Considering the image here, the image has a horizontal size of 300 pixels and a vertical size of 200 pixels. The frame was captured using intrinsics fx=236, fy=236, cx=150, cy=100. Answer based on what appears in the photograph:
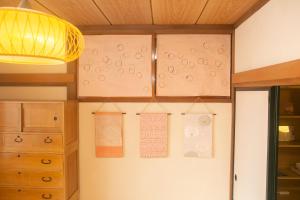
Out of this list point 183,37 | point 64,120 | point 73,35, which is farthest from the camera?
point 183,37

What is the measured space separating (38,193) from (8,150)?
1.65ft

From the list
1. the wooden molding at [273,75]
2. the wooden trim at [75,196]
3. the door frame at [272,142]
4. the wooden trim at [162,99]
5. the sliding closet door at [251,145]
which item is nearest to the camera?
the wooden molding at [273,75]

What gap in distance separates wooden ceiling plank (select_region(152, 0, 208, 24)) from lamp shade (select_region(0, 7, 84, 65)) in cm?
99

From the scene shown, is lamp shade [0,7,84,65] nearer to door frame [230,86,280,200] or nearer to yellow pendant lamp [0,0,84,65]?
yellow pendant lamp [0,0,84,65]

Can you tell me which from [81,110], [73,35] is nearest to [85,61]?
[81,110]

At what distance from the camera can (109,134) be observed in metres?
2.60

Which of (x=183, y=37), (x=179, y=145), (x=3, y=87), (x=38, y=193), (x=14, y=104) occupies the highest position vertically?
(x=183, y=37)

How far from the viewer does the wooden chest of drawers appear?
223 centimetres

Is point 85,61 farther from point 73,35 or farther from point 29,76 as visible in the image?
point 73,35

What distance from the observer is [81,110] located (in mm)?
2623

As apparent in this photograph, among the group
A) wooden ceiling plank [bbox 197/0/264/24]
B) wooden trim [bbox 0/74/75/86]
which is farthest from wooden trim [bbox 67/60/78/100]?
wooden ceiling plank [bbox 197/0/264/24]

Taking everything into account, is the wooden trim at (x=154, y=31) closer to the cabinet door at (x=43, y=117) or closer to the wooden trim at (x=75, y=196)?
the cabinet door at (x=43, y=117)

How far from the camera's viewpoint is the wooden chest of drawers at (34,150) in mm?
2230

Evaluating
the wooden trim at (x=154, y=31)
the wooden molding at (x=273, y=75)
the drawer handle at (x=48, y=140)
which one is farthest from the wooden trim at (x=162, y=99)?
the drawer handle at (x=48, y=140)
